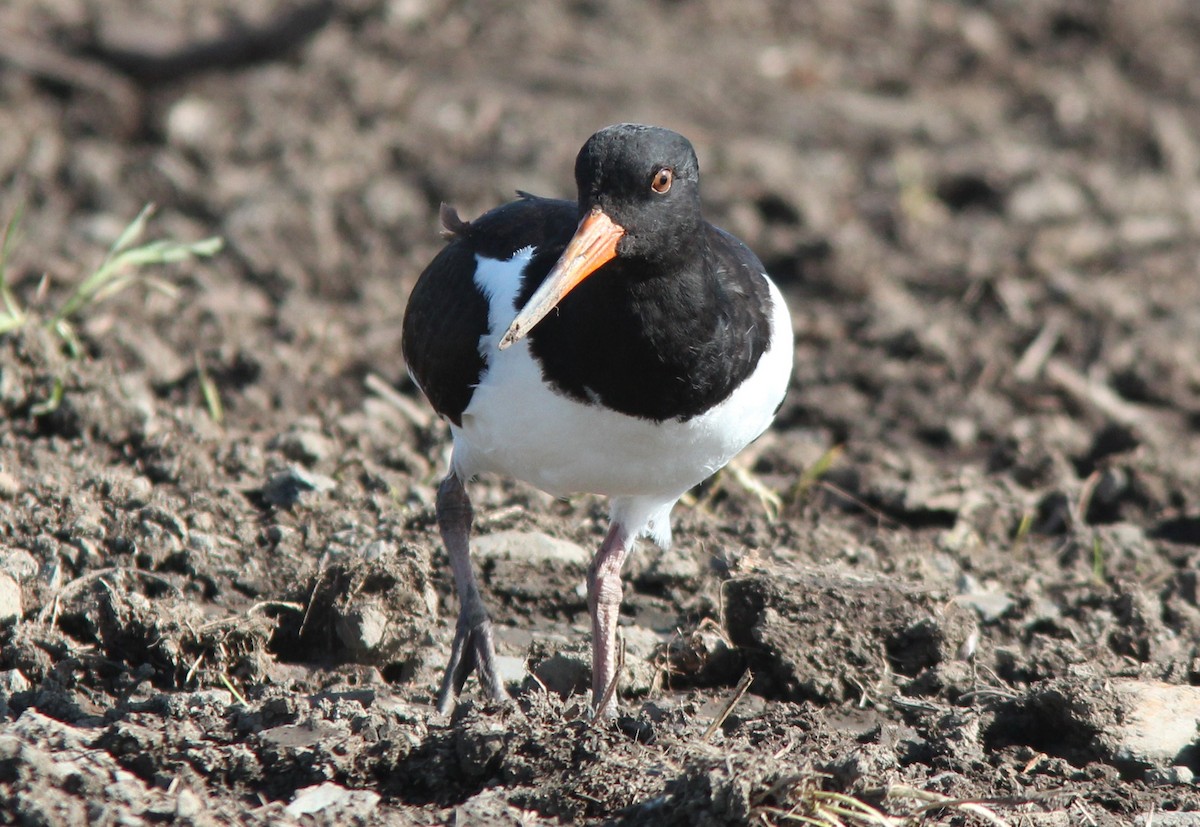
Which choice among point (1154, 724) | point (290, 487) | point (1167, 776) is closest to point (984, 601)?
point (1154, 724)

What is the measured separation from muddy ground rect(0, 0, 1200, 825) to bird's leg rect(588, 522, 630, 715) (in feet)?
0.53

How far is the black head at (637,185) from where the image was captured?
15.5 ft

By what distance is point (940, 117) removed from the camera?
11211 millimetres

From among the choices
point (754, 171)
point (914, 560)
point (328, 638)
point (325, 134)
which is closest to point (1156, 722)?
point (914, 560)

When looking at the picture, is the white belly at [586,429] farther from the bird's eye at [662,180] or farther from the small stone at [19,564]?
the small stone at [19,564]

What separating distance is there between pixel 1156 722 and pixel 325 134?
683 centimetres

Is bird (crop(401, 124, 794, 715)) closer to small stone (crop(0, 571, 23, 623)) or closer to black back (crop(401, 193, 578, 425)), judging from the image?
black back (crop(401, 193, 578, 425))

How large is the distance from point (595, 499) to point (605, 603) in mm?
1446

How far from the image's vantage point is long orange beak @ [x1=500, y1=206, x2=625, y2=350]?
4531mm

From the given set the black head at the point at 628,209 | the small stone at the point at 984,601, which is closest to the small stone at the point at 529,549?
the small stone at the point at 984,601

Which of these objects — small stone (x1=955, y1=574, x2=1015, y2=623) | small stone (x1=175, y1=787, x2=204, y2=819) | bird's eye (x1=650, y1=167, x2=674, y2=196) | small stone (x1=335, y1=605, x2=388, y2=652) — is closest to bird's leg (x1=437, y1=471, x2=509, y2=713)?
small stone (x1=335, y1=605, x2=388, y2=652)

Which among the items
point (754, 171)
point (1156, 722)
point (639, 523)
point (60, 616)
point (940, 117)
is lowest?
point (60, 616)

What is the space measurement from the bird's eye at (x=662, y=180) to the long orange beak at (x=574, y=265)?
0.18 m

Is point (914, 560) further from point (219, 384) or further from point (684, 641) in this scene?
point (219, 384)
